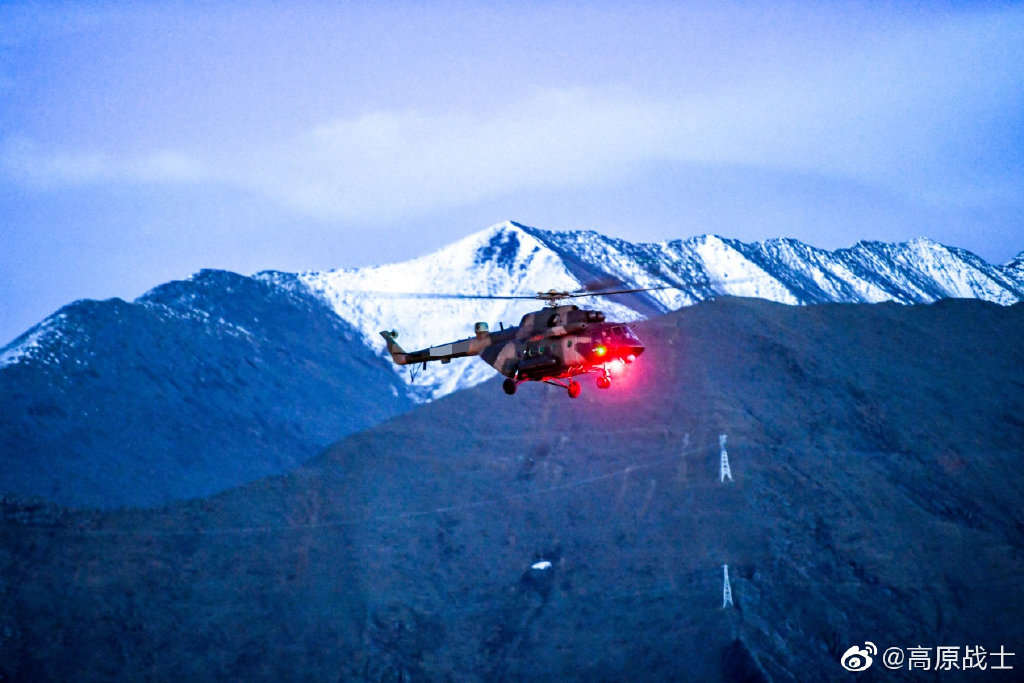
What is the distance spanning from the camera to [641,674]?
8000 centimetres

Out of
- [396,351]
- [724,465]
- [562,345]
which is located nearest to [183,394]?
[724,465]

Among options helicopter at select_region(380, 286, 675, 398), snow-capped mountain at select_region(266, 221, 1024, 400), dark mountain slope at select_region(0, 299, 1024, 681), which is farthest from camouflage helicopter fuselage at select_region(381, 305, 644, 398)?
snow-capped mountain at select_region(266, 221, 1024, 400)

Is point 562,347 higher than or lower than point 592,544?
higher

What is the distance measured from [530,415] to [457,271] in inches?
2357

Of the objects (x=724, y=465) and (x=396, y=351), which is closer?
(x=396, y=351)

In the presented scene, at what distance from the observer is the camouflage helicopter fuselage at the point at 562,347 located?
4334cm

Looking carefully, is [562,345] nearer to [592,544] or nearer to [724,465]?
[592,544]

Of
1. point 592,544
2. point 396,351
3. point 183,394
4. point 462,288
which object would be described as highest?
point 462,288

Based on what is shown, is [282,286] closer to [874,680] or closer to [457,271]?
[457,271]

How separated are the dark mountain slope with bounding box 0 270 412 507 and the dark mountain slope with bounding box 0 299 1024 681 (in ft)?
30.2

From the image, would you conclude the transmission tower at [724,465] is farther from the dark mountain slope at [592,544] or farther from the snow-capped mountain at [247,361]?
the snow-capped mountain at [247,361]

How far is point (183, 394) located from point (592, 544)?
47676 millimetres

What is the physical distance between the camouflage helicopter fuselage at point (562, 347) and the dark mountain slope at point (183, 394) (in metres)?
59.7

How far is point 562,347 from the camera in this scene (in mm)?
44250
